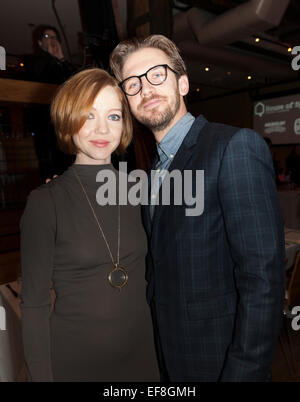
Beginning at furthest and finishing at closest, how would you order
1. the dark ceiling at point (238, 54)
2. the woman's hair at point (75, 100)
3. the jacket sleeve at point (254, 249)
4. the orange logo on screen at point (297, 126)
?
the orange logo on screen at point (297, 126) < the dark ceiling at point (238, 54) < the woman's hair at point (75, 100) < the jacket sleeve at point (254, 249)

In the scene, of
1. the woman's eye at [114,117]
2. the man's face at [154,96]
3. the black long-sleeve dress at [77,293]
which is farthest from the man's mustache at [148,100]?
the black long-sleeve dress at [77,293]

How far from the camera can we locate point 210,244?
1.06m

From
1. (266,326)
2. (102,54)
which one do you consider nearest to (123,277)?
(266,326)

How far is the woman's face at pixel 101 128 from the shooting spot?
4.28 feet

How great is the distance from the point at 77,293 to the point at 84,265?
12 centimetres

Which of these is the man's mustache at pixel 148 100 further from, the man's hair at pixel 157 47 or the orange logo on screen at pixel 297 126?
the orange logo on screen at pixel 297 126

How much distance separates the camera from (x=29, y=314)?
44.7 inches

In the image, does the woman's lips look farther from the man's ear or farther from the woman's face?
the man's ear

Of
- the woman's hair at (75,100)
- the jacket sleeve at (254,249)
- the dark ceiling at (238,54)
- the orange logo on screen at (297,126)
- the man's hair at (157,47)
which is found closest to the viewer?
the jacket sleeve at (254,249)

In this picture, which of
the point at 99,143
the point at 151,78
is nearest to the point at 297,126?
the point at 151,78

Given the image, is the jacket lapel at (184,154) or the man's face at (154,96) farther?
the man's face at (154,96)

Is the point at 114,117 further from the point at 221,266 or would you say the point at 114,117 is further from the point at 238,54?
the point at 238,54

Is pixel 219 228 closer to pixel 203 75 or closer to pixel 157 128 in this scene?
pixel 157 128
